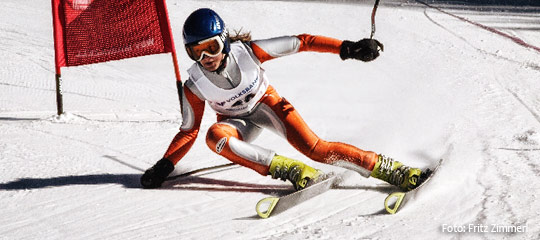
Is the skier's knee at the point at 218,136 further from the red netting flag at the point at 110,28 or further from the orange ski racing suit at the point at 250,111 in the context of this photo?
the red netting flag at the point at 110,28

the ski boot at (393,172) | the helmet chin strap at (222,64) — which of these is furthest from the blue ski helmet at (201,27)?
the ski boot at (393,172)

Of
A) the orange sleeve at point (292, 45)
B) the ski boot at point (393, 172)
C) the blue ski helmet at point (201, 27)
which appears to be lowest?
the ski boot at point (393, 172)

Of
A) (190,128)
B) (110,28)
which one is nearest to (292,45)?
(190,128)

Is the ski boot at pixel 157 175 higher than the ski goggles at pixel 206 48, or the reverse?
the ski goggles at pixel 206 48

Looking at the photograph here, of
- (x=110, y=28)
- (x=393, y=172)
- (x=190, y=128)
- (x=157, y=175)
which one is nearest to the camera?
(x=393, y=172)

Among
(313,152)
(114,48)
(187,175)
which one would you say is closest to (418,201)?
(313,152)

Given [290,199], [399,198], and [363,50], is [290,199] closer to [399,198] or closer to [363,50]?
[399,198]

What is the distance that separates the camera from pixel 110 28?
536cm

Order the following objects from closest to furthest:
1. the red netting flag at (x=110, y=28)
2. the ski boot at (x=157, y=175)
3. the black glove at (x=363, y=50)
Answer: the black glove at (x=363, y=50), the ski boot at (x=157, y=175), the red netting flag at (x=110, y=28)

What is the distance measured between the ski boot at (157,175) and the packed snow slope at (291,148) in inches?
3.0

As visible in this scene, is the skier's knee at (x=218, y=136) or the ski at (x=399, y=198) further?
the skier's knee at (x=218, y=136)
